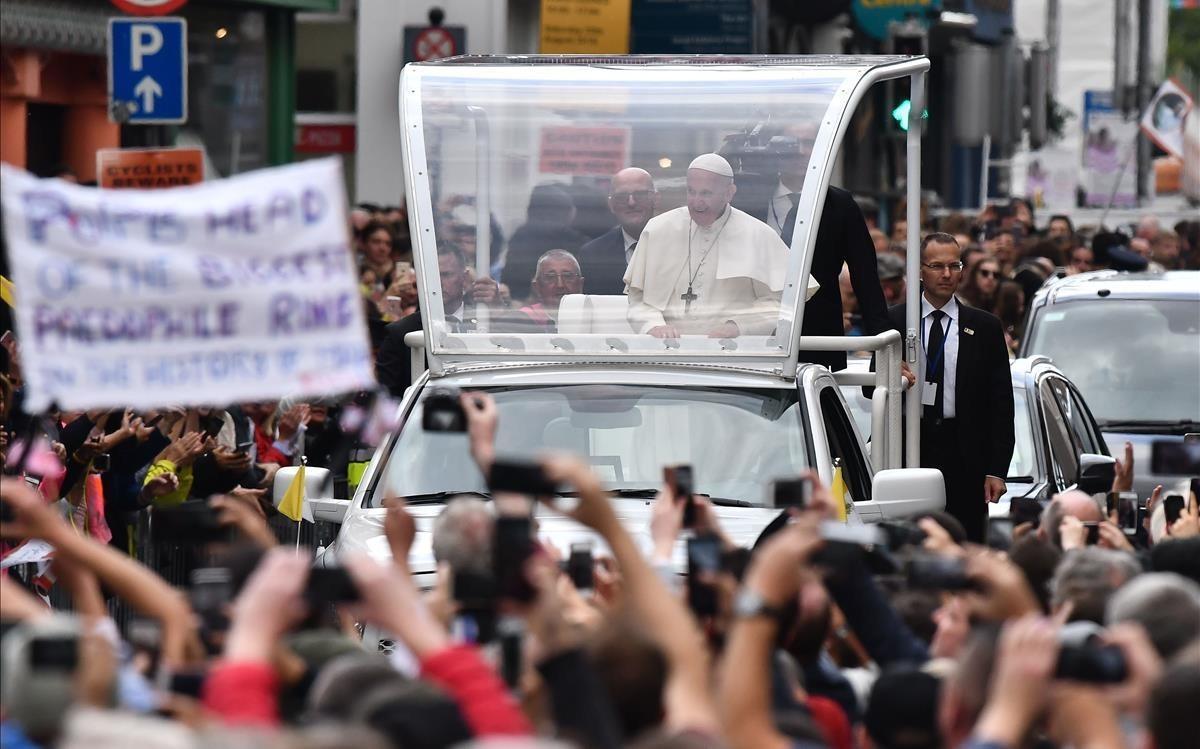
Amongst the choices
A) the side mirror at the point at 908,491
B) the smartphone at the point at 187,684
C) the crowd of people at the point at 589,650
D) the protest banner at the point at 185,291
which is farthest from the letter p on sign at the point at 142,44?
the smartphone at the point at 187,684

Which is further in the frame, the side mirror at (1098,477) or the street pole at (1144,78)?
the street pole at (1144,78)

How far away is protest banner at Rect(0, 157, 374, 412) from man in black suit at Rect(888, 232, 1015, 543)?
613 centimetres

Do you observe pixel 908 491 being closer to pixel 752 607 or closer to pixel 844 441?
pixel 844 441

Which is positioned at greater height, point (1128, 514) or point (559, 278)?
point (559, 278)

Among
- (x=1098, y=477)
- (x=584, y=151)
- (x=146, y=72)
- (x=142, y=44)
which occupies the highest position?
(x=142, y=44)

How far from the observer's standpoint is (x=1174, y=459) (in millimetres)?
6344

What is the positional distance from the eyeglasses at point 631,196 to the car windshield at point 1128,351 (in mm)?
5190

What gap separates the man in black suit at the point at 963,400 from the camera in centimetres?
1144

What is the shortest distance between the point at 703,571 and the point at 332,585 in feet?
2.85

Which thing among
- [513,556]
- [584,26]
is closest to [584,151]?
[513,556]

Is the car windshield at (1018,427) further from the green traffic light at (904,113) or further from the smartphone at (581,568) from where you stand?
the smartphone at (581,568)

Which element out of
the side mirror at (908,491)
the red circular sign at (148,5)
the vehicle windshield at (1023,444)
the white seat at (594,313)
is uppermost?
the red circular sign at (148,5)

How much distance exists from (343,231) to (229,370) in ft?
1.34

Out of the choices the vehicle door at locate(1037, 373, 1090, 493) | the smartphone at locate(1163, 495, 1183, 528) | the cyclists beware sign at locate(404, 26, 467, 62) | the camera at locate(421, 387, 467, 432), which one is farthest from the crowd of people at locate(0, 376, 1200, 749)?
the cyclists beware sign at locate(404, 26, 467, 62)
